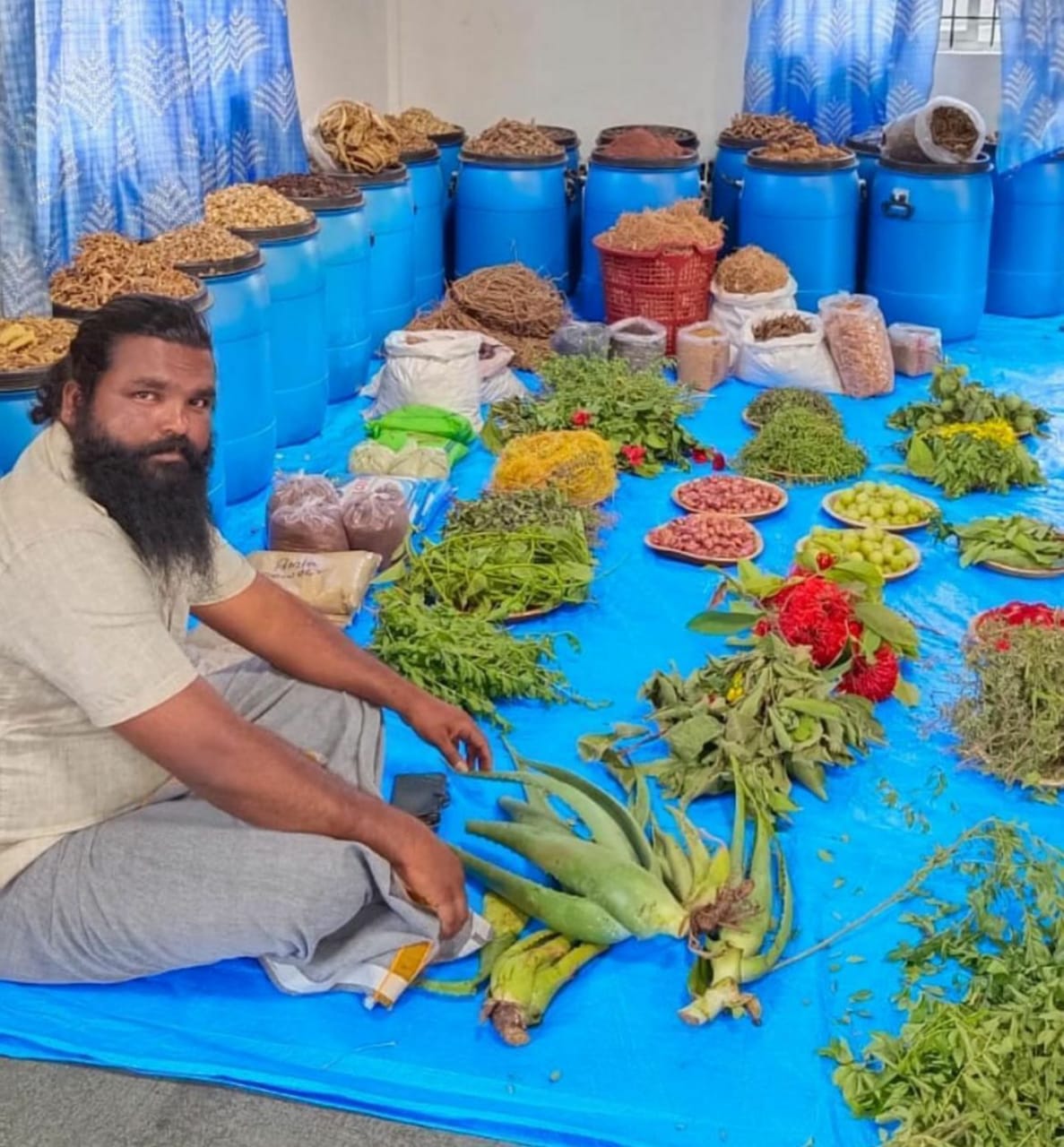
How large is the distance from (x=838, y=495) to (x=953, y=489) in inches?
19.6

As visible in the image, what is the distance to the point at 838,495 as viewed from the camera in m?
4.63

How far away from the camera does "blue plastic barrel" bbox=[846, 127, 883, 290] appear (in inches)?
281

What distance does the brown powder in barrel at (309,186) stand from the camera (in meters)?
5.59

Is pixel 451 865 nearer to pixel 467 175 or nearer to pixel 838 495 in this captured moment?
pixel 838 495

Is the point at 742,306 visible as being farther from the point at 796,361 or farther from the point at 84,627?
the point at 84,627

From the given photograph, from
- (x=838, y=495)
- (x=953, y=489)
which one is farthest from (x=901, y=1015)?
(x=953, y=489)

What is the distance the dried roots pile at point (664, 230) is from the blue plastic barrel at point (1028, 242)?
1.71m

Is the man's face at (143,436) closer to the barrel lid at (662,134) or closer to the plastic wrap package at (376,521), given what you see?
the plastic wrap package at (376,521)

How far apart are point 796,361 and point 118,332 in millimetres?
4120

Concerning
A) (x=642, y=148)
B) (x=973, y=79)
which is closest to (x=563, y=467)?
(x=642, y=148)

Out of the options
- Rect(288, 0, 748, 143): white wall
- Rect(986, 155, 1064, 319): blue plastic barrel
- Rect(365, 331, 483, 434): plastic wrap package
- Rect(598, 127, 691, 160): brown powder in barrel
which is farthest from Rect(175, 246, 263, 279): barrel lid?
Rect(986, 155, 1064, 319): blue plastic barrel

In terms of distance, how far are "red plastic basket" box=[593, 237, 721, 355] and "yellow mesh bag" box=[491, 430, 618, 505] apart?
170 cm

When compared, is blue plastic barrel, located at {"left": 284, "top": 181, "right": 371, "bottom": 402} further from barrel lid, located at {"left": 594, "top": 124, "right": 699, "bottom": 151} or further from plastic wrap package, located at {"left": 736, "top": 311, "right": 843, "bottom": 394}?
barrel lid, located at {"left": 594, "top": 124, "right": 699, "bottom": 151}

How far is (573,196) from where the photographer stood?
7.35m
